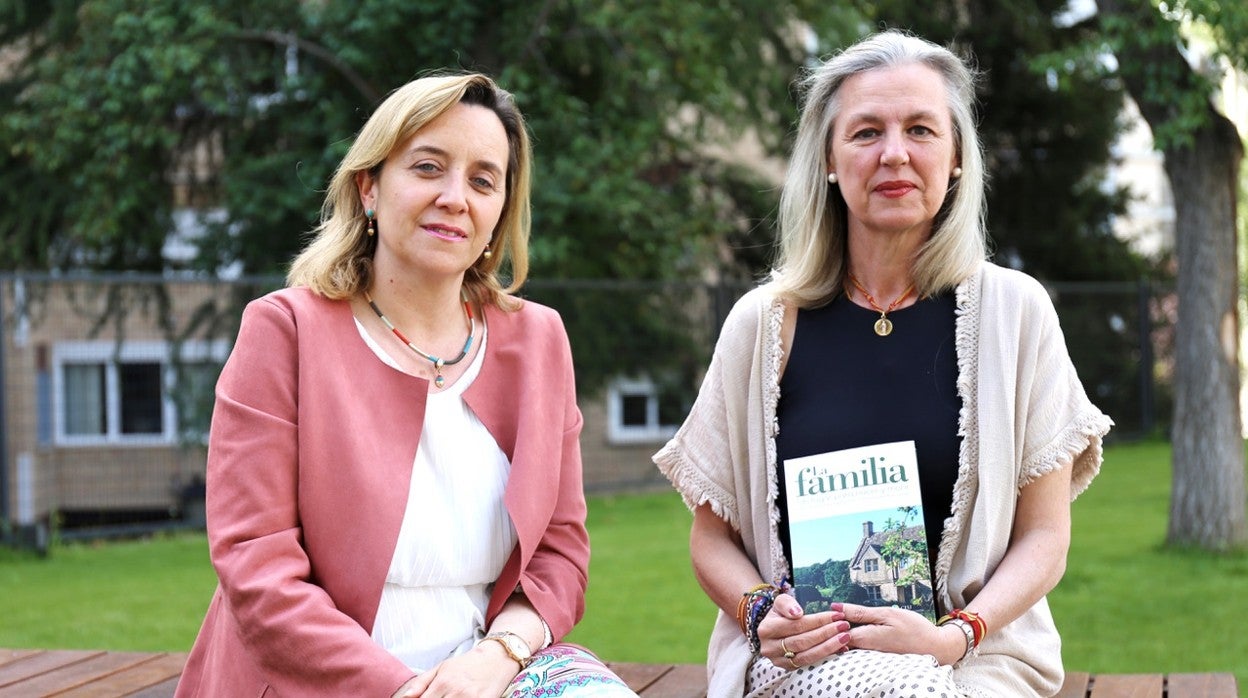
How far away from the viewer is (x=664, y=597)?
7.71m

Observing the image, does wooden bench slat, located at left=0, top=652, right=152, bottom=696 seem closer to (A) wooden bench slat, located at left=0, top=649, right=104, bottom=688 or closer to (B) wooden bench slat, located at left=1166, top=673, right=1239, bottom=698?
(A) wooden bench slat, located at left=0, top=649, right=104, bottom=688

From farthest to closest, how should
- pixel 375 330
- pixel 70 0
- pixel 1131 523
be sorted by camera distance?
1. pixel 70 0
2. pixel 1131 523
3. pixel 375 330

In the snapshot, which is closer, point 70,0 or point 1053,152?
point 70,0

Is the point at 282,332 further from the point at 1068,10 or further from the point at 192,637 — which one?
the point at 1068,10

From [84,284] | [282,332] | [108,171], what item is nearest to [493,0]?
[108,171]

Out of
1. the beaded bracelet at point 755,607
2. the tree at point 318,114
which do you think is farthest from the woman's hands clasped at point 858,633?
the tree at point 318,114

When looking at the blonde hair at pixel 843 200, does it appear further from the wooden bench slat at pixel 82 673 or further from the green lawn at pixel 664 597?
the green lawn at pixel 664 597

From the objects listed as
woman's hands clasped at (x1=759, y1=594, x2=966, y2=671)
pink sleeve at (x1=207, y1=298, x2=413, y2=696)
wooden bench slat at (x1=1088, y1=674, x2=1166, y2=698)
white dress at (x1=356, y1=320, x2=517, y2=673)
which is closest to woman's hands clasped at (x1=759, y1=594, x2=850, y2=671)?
woman's hands clasped at (x1=759, y1=594, x2=966, y2=671)

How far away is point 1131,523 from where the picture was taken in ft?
32.1

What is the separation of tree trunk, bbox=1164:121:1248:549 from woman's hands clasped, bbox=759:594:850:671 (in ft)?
20.7

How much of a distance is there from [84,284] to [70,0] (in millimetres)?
4411

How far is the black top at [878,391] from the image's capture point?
2811 mm

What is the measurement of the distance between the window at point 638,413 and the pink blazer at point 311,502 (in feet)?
34.1

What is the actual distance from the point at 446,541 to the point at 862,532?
0.82m
